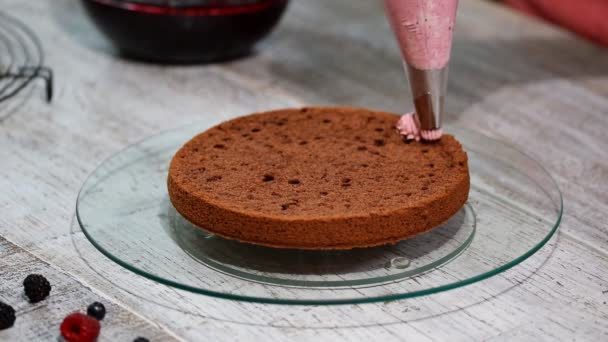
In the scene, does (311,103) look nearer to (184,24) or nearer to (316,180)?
(184,24)

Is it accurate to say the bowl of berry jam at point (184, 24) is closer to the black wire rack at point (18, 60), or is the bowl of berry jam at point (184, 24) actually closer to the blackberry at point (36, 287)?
the black wire rack at point (18, 60)

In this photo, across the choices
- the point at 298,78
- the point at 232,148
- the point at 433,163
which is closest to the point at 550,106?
the point at 298,78

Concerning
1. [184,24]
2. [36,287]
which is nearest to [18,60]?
[184,24]

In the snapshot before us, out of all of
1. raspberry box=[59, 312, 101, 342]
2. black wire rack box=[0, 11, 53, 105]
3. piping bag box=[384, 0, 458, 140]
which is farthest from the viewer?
black wire rack box=[0, 11, 53, 105]

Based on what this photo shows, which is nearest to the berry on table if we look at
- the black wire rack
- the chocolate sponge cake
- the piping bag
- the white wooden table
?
the white wooden table

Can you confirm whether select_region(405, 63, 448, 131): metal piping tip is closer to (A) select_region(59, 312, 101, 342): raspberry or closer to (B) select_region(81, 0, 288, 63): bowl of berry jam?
(A) select_region(59, 312, 101, 342): raspberry

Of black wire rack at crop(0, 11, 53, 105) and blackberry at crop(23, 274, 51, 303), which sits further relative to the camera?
black wire rack at crop(0, 11, 53, 105)
